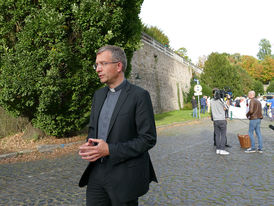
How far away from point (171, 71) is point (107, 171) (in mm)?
32023

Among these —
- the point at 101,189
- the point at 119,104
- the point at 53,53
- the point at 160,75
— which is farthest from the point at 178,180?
the point at 160,75

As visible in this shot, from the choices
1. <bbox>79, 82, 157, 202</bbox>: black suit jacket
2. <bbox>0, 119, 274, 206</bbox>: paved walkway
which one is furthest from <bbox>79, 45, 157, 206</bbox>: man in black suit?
<bbox>0, 119, 274, 206</bbox>: paved walkway

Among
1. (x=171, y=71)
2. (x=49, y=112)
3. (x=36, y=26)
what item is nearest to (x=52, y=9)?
(x=36, y=26)

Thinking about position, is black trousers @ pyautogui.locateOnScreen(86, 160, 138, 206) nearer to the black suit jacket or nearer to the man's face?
the black suit jacket

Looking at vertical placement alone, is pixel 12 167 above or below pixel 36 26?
below

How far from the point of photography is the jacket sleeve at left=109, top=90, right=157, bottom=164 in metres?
2.10

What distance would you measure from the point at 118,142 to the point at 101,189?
1.40ft

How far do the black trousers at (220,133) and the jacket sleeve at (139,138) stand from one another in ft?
20.9

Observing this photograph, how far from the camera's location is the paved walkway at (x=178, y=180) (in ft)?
14.5

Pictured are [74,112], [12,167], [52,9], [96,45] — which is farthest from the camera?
[74,112]

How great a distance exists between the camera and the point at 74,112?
32.8ft

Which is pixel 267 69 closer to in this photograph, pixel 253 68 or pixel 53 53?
pixel 253 68

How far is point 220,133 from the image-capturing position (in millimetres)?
8617

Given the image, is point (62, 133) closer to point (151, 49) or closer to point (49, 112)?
point (49, 112)
